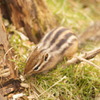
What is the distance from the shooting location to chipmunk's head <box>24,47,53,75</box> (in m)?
2.66

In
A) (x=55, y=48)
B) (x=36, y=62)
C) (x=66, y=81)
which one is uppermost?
(x=36, y=62)

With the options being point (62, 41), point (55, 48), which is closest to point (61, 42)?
point (62, 41)

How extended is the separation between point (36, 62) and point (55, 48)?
2.83 ft

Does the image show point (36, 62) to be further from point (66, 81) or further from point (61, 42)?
point (61, 42)

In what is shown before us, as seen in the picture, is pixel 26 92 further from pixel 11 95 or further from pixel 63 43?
pixel 63 43

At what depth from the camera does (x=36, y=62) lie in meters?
2.75

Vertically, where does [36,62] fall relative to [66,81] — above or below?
above

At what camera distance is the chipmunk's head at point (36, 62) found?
8.73 feet

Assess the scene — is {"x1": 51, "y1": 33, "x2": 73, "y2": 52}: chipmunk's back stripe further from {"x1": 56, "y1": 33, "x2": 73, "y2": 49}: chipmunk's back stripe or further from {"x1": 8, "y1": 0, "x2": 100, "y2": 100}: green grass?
{"x1": 8, "y1": 0, "x2": 100, "y2": 100}: green grass

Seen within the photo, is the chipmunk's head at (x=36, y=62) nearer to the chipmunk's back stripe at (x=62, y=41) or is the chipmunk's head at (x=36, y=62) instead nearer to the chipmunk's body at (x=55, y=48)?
the chipmunk's body at (x=55, y=48)

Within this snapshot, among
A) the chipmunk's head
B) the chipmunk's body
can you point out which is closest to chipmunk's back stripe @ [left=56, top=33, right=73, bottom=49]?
the chipmunk's body

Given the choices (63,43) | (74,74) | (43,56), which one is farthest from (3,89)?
(63,43)

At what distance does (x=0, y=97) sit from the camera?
2.43m

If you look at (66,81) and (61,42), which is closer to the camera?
(66,81)
